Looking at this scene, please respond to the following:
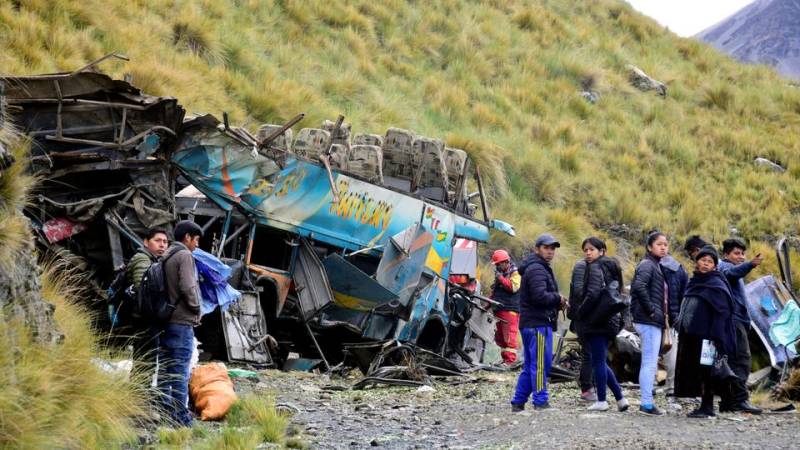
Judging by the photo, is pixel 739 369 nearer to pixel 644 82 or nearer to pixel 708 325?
pixel 708 325

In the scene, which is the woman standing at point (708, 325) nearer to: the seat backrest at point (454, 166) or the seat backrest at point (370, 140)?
the seat backrest at point (454, 166)

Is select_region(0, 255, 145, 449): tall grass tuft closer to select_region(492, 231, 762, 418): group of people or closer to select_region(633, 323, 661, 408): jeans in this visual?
select_region(492, 231, 762, 418): group of people

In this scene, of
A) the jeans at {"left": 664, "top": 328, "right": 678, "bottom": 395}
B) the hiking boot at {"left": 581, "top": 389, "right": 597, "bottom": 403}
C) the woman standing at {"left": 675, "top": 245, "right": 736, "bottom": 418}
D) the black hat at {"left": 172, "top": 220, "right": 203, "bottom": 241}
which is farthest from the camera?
the jeans at {"left": 664, "top": 328, "right": 678, "bottom": 395}

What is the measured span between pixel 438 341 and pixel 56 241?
5.53 metres

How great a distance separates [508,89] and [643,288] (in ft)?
68.9

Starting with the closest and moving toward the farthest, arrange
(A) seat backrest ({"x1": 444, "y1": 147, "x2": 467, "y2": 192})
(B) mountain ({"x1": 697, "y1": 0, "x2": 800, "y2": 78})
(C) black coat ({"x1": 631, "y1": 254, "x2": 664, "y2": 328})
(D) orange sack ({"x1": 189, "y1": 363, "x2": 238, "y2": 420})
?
1. (D) orange sack ({"x1": 189, "y1": 363, "x2": 238, "y2": 420})
2. (C) black coat ({"x1": 631, "y1": 254, "x2": 664, "y2": 328})
3. (A) seat backrest ({"x1": 444, "y1": 147, "x2": 467, "y2": 192})
4. (B) mountain ({"x1": 697, "y1": 0, "x2": 800, "y2": 78})

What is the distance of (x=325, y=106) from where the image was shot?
2230cm

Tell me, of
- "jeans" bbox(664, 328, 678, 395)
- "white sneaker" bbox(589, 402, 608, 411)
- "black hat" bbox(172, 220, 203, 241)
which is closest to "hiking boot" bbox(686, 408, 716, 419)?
"white sneaker" bbox(589, 402, 608, 411)

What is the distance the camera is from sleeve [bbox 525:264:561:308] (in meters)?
8.98

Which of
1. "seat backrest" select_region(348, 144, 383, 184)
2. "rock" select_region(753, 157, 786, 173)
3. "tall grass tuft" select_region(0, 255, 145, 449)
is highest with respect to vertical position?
"rock" select_region(753, 157, 786, 173)

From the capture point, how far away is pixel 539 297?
9.00 metres

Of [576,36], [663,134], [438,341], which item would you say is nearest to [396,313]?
[438,341]

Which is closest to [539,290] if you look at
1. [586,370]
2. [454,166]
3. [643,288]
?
[643,288]

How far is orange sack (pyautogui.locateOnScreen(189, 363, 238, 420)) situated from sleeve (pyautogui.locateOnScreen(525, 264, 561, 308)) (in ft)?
8.84
